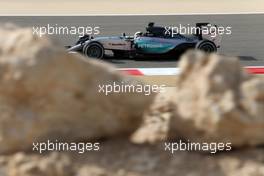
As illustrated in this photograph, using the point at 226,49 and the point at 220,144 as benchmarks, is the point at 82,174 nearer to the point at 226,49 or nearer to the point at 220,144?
the point at 220,144

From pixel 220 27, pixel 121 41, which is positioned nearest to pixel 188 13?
pixel 220 27

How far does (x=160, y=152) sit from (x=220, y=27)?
48.0ft

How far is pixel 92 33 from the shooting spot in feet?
58.6

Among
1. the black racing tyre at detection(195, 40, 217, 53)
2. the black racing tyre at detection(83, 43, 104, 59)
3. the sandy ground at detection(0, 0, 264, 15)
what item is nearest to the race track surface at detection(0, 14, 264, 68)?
the black racing tyre at detection(83, 43, 104, 59)

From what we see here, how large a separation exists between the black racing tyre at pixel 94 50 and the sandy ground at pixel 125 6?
6.78 m

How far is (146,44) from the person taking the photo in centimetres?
1440

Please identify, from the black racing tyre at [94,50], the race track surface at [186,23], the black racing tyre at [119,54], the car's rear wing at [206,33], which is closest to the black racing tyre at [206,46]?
the car's rear wing at [206,33]

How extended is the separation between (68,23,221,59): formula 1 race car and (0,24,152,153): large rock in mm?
9622

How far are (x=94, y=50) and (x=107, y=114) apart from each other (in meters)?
9.74

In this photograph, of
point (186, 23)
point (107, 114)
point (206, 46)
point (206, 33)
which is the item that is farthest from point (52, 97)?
point (186, 23)

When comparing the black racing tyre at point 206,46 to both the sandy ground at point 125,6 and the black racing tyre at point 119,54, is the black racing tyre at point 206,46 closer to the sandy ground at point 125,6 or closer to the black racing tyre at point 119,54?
the black racing tyre at point 119,54

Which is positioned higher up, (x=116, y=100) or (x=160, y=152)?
(x=116, y=100)

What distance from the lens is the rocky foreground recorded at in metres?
4.28

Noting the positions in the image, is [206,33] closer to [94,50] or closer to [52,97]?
[94,50]
